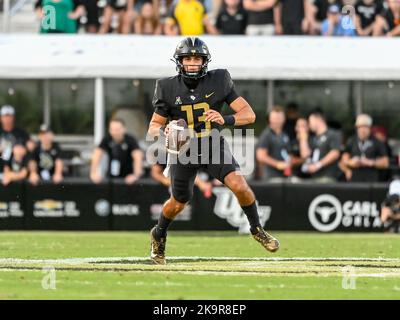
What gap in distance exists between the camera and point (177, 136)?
11.7 m

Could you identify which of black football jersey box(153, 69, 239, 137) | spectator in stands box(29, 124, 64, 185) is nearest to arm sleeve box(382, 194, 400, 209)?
spectator in stands box(29, 124, 64, 185)

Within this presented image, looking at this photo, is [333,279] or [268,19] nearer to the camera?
[333,279]

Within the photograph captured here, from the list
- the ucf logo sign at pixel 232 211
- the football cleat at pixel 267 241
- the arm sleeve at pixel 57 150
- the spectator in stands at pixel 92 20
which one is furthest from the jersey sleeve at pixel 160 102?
the spectator in stands at pixel 92 20

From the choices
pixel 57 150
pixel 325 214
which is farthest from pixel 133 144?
pixel 325 214

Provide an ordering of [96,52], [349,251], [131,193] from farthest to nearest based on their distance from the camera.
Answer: [96,52], [131,193], [349,251]

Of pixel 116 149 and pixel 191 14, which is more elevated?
pixel 191 14

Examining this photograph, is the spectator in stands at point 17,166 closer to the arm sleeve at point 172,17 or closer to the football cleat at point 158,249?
the arm sleeve at point 172,17

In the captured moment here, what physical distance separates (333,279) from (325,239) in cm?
576

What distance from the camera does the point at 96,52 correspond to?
20266 millimetres

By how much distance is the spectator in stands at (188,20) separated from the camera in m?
20.3

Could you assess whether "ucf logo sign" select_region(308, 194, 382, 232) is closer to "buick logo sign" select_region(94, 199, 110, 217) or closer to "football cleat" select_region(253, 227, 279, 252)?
"buick logo sign" select_region(94, 199, 110, 217)

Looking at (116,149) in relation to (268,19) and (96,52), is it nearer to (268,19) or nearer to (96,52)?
(96,52)
